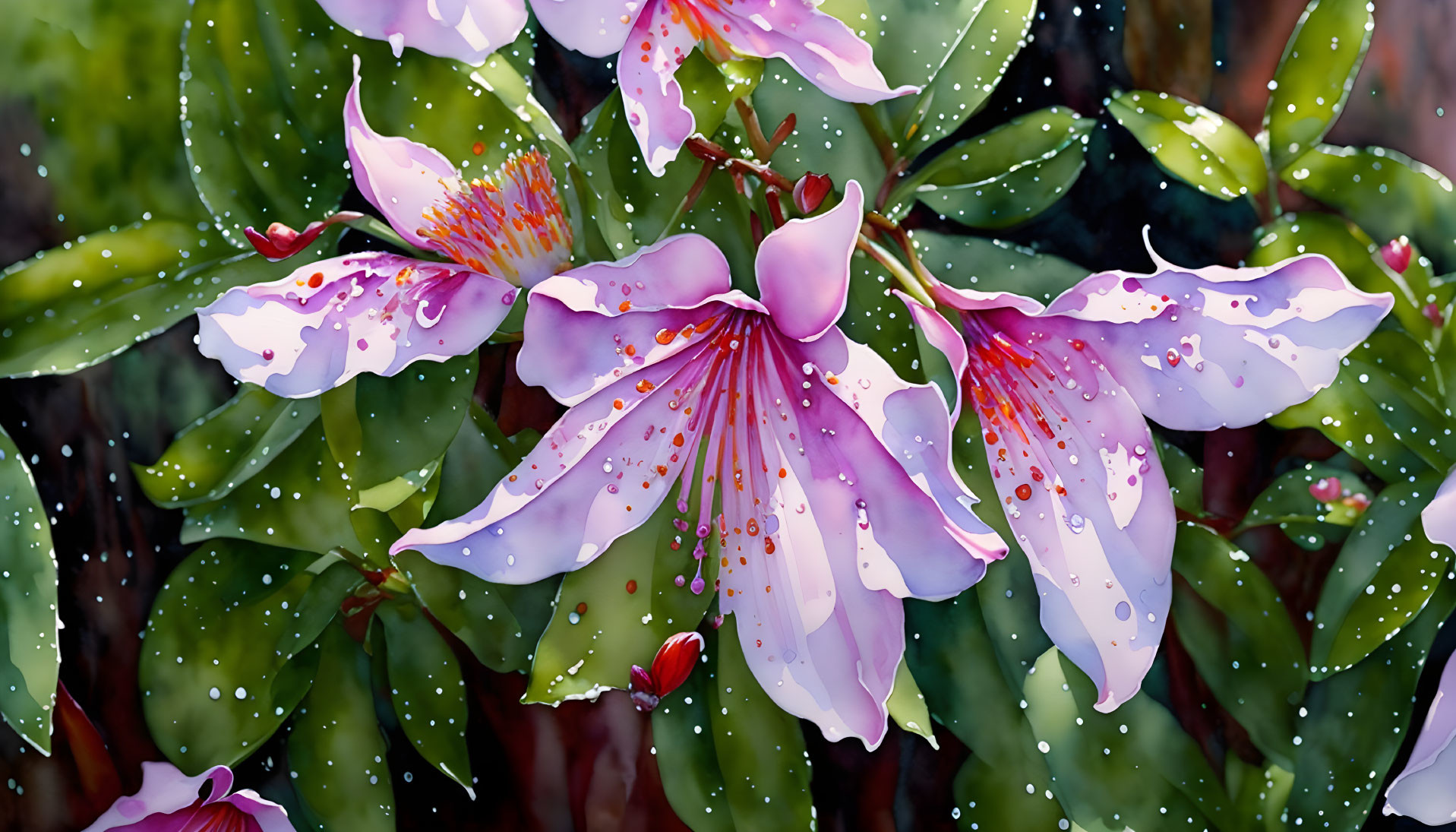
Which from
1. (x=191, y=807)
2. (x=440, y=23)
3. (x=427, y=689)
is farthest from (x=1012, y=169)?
(x=191, y=807)

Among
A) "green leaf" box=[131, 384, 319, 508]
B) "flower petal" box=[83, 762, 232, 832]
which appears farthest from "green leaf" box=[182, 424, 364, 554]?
"flower petal" box=[83, 762, 232, 832]

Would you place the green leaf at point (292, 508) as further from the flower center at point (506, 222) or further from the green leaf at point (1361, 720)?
the green leaf at point (1361, 720)

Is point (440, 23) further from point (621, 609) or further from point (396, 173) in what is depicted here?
point (621, 609)

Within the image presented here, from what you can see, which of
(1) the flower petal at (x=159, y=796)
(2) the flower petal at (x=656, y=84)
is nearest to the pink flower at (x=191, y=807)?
(1) the flower petal at (x=159, y=796)

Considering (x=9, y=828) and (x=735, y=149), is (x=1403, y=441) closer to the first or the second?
(x=735, y=149)

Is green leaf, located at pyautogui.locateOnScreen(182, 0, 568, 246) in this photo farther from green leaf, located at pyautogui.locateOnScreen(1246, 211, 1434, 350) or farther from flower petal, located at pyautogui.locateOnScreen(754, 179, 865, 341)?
green leaf, located at pyautogui.locateOnScreen(1246, 211, 1434, 350)

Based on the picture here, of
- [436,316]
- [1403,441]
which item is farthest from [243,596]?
[1403,441]
